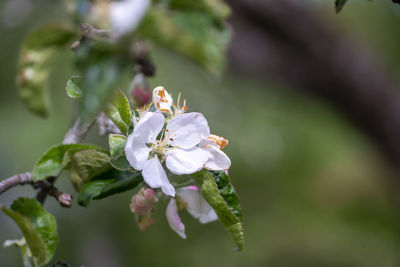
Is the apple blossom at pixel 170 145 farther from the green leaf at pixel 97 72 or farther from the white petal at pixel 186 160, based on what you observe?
the green leaf at pixel 97 72

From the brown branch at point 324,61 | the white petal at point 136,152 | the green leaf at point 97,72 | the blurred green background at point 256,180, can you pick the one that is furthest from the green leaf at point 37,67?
the blurred green background at point 256,180

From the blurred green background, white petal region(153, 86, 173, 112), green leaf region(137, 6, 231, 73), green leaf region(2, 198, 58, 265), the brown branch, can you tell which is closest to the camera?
green leaf region(137, 6, 231, 73)

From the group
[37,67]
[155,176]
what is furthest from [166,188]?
[37,67]

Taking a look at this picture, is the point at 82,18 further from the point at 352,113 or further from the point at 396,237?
the point at 396,237

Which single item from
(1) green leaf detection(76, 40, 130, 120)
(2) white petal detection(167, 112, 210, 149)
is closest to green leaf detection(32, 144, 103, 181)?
(2) white petal detection(167, 112, 210, 149)

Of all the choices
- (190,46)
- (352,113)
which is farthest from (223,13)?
(352,113)

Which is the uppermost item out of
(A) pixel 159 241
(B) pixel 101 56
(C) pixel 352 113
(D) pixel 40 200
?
(B) pixel 101 56

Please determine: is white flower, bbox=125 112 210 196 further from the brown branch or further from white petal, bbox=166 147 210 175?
the brown branch
